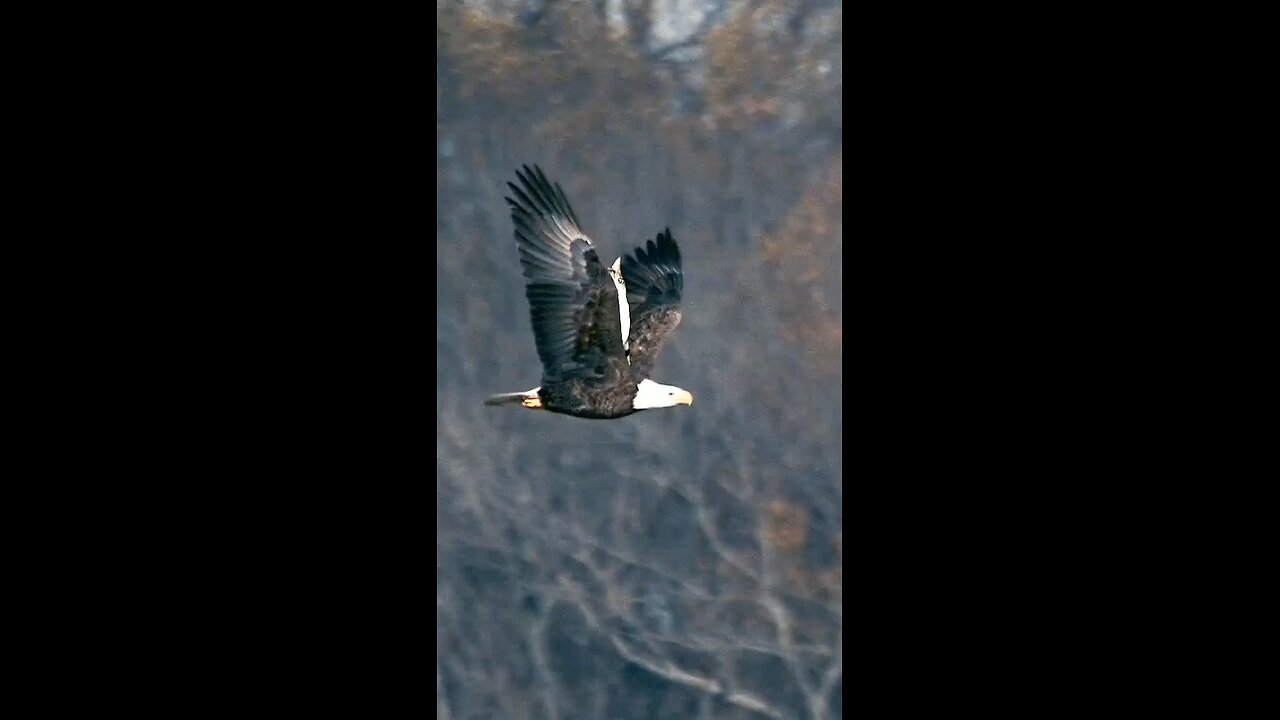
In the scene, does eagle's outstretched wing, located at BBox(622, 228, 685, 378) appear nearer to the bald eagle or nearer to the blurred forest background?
the bald eagle

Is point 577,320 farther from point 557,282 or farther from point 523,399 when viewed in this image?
point 523,399

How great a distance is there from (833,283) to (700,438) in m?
1.10

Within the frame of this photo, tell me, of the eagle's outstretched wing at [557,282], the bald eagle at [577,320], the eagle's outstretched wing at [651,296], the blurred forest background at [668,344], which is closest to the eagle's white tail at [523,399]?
the bald eagle at [577,320]

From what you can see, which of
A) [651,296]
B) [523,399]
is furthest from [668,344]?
[523,399]

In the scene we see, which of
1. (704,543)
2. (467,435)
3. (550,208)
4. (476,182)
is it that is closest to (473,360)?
(467,435)

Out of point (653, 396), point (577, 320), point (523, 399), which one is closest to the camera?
point (577, 320)

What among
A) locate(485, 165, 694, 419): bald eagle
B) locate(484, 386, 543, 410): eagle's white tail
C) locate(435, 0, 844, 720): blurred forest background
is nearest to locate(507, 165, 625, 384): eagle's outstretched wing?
locate(485, 165, 694, 419): bald eagle

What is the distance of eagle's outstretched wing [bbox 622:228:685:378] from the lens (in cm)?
443

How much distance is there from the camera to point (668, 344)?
697cm

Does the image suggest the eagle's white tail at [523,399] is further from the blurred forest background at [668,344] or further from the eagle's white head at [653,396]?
the blurred forest background at [668,344]

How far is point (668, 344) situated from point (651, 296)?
2.45 metres

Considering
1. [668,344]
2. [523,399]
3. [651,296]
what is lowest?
[523,399]

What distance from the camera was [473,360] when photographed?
7199 millimetres
